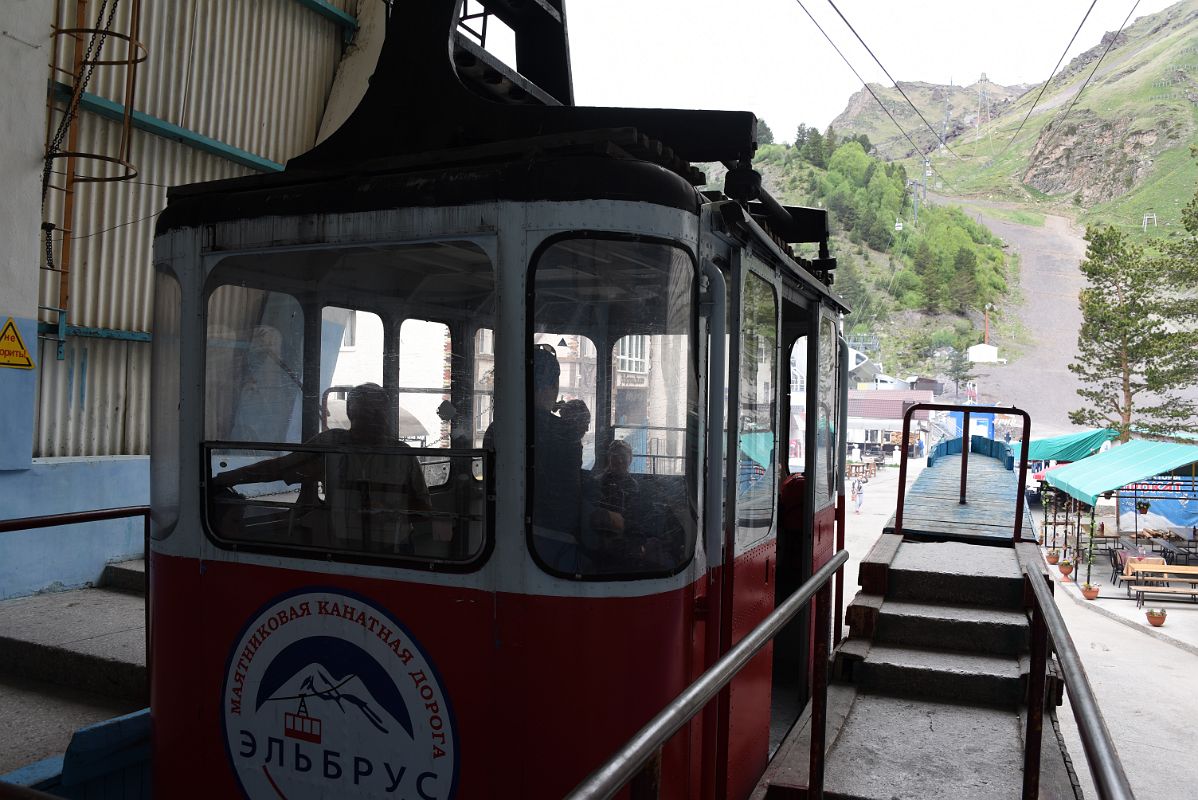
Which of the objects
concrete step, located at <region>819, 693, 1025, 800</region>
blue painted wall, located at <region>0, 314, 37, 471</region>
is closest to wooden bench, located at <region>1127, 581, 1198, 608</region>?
concrete step, located at <region>819, 693, 1025, 800</region>

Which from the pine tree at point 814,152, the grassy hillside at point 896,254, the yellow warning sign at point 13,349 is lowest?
the yellow warning sign at point 13,349

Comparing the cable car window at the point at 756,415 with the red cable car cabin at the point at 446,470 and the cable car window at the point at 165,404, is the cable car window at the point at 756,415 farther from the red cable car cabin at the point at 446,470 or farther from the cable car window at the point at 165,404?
the cable car window at the point at 165,404

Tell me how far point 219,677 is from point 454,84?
2.00 meters

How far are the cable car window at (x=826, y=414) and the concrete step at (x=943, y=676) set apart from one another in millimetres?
1011

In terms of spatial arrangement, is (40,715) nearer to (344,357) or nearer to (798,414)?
(344,357)

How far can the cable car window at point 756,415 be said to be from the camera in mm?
3281

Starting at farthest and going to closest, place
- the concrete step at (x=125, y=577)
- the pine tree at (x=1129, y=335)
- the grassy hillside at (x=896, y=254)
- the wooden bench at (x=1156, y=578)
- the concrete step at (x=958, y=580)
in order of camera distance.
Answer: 1. the grassy hillside at (x=896, y=254)
2. the pine tree at (x=1129, y=335)
3. the wooden bench at (x=1156, y=578)
4. the concrete step at (x=125, y=577)
5. the concrete step at (x=958, y=580)

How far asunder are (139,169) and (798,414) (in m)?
6.22

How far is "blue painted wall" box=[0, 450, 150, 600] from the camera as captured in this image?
675 cm

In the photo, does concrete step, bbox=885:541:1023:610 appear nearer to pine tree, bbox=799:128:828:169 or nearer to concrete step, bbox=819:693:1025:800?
concrete step, bbox=819:693:1025:800

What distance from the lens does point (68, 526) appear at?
7203mm

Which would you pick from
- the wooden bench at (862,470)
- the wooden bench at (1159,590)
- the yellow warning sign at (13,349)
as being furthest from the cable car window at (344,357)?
the wooden bench at (862,470)

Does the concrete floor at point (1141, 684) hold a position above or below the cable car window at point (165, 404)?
below

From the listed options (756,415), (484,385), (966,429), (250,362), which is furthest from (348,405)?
(966,429)
